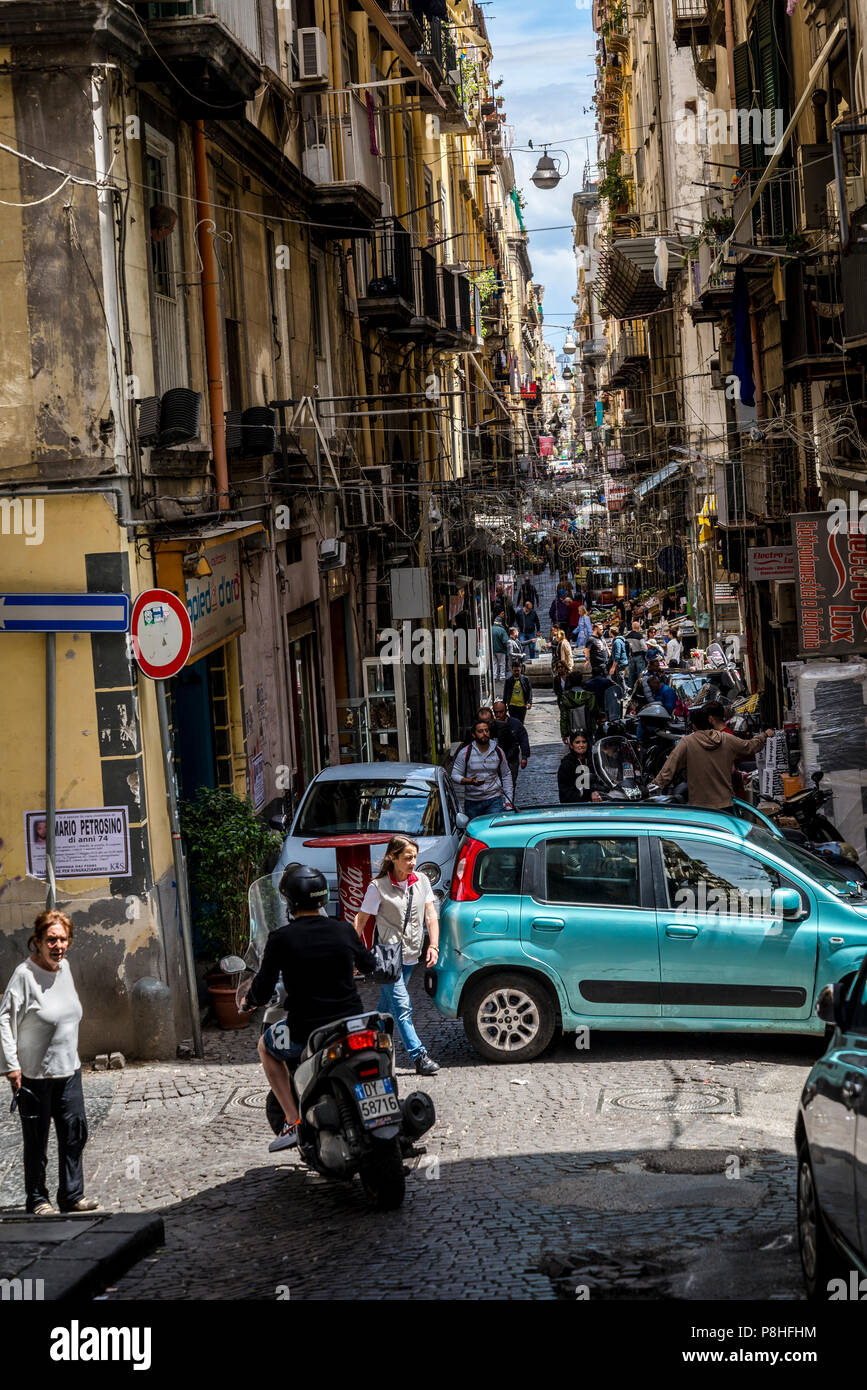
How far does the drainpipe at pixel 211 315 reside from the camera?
45.8 feet

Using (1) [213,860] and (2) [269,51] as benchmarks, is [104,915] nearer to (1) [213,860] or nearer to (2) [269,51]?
(1) [213,860]

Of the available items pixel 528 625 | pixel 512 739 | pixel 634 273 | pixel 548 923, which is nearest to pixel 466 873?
pixel 548 923

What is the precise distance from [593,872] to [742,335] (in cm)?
1471

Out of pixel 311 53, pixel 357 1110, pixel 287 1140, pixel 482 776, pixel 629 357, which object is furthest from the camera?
pixel 629 357

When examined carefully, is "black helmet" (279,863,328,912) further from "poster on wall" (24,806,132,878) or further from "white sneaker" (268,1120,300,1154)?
"poster on wall" (24,806,132,878)

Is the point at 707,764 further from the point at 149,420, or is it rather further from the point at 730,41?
the point at 730,41

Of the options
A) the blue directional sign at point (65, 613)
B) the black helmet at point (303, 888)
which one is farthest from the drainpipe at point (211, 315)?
the black helmet at point (303, 888)

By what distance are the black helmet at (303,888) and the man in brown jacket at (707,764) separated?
712 cm

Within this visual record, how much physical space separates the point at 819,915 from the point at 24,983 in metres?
4.97

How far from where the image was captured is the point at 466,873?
1067 cm

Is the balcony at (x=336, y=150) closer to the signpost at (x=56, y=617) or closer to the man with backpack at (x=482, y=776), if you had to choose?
the man with backpack at (x=482, y=776)

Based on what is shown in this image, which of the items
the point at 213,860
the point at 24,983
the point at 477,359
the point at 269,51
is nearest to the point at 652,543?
the point at 477,359

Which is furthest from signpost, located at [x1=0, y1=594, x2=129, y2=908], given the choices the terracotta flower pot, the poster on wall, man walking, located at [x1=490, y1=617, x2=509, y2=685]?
man walking, located at [x1=490, y1=617, x2=509, y2=685]

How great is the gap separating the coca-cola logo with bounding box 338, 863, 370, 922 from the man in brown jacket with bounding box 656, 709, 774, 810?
12.3 ft
